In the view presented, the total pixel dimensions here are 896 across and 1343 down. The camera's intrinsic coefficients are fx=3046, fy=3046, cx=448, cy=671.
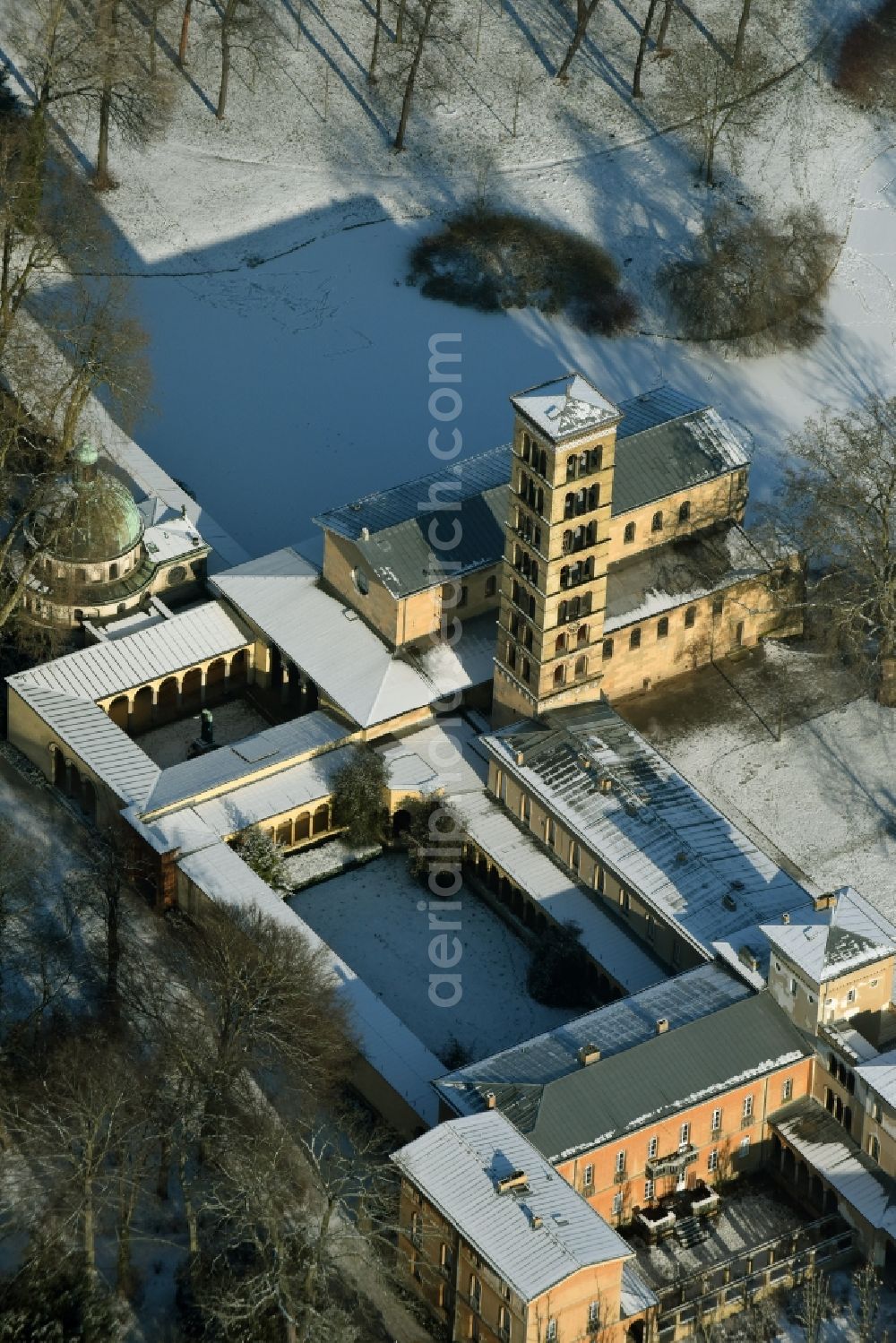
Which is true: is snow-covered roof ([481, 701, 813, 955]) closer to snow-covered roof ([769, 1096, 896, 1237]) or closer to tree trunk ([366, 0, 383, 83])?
snow-covered roof ([769, 1096, 896, 1237])

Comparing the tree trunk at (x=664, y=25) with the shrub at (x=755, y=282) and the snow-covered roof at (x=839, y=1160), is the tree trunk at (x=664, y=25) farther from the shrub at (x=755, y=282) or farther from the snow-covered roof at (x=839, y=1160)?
the snow-covered roof at (x=839, y=1160)

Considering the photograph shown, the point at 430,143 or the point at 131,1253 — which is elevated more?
the point at 430,143

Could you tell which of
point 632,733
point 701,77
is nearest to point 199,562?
point 632,733

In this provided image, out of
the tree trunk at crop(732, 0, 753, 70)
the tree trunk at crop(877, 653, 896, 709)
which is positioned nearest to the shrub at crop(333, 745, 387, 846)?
the tree trunk at crop(877, 653, 896, 709)

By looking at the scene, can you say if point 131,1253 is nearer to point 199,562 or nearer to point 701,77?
point 199,562

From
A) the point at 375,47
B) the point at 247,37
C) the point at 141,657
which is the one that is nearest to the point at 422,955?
the point at 141,657

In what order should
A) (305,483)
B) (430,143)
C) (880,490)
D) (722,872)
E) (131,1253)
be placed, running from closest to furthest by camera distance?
1. (131,1253)
2. (722,872)
3. (880,490)
4. (305,483)
5. (430,143)

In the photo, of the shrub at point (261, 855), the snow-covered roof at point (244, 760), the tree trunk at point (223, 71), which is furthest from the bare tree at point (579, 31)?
the shrub at point (261, 855)

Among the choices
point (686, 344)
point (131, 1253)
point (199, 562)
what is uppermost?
point (686, 344)
